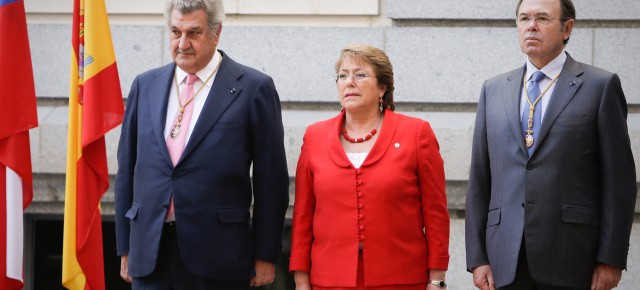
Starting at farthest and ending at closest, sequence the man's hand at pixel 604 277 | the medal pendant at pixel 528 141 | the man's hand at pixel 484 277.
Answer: the man's hand at pixel 484 277, the medal pendant at pixel 528 141, the man's hand at pixel 604 277

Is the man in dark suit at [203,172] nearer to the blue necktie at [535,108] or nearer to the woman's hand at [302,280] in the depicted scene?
the woman's hand at [302,280]

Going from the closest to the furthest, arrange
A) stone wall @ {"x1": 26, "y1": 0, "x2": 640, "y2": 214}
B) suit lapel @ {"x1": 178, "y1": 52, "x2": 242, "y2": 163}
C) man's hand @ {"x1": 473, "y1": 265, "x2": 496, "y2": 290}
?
man's hand @ {"x1": 473, "y1": 265, "x2": 496, "y2": 290}, suit lapel @ {"x1": 178, "y1": 52, "x2": 242, "y2": 163}, stone wall @ {"x1": 26, "y1": 0, "x2": 640, "y2": 214}

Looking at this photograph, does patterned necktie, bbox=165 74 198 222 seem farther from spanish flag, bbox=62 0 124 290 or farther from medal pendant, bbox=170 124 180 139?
spanish flag, bbox=62 0 124 290

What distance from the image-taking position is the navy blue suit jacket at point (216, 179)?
5867 mm

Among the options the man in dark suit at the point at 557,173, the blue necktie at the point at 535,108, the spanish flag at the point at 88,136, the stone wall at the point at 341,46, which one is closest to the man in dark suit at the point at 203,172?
the spanish flag at the point at 88,136

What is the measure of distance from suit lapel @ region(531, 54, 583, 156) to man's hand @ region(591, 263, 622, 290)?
1.96 feet

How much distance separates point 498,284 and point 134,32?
363 cm

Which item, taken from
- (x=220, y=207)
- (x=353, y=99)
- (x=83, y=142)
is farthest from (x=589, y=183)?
(x=83, y=142)

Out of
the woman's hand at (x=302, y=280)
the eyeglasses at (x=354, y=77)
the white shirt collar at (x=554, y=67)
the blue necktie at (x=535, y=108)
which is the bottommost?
the woman's hand at (x=302, y=280)

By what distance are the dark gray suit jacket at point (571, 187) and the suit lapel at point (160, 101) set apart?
5.31 feet

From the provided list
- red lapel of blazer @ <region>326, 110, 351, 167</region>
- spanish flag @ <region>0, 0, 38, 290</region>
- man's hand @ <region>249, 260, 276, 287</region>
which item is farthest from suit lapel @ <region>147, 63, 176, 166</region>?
spanish flag @ <region>0, 0, 38, 290</region>

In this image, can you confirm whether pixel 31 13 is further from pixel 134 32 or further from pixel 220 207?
pixel 220 207

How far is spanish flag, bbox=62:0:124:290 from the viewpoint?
6.96 m

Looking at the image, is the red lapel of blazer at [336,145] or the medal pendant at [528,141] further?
the red lapel of blazer at [336,145]
